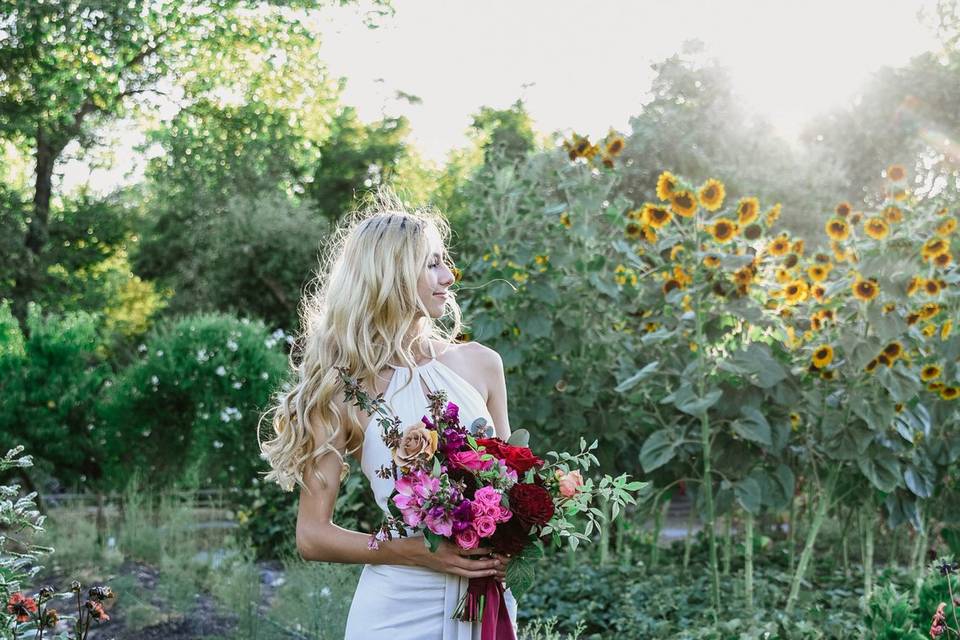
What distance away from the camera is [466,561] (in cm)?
193

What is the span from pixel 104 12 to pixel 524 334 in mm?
7564

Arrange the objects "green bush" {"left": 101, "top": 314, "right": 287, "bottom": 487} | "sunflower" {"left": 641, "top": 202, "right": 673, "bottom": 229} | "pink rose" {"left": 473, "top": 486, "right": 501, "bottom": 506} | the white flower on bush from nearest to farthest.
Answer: "pink rose" {"left": 473, "top": 486, "right": 501, "bottom": 506}
"sunflower" {"left": 641, "top": 202, "right": 673, "bottom": 229}
the white flower on bush
"green bush" {"left": 101, "top": 314, "right": 287, "bottom": 487}

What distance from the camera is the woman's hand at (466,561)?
192cm

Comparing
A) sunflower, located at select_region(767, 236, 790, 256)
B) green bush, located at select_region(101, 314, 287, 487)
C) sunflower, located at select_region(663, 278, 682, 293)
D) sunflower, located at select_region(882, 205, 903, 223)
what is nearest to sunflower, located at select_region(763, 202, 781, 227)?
sunflower, located at select_region(767, 236, 790, 256)

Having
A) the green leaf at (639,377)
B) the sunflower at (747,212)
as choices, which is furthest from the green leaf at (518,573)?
the sunflower at (747,212)

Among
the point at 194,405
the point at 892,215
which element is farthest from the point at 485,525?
the point at 194,405

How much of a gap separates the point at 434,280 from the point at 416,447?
526 millimetres

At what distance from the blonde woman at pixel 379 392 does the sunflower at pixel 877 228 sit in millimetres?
2497

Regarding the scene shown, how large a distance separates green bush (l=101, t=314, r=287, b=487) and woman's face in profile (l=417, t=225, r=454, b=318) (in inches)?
204

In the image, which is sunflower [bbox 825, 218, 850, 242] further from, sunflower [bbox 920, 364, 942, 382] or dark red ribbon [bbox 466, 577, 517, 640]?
dark red ribbon [bbox 466, 577, 517, 640]

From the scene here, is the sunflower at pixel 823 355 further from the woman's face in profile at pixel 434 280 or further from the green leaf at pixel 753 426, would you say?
the woman's face in profile at pixel 434 280

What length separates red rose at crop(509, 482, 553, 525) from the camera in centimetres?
182

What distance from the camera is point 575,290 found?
517 centimetres

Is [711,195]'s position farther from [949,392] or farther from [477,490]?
[477,490]
